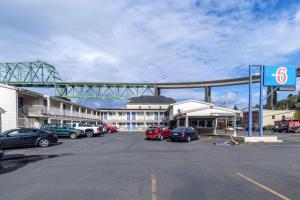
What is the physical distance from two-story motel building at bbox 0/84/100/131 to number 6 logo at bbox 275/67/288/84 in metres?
26.8

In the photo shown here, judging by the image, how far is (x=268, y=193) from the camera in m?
7.72

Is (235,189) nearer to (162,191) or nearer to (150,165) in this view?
(162,191)

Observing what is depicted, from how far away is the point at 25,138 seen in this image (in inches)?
878

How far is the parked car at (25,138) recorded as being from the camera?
2156 cm

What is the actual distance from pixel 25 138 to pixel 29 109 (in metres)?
17.6

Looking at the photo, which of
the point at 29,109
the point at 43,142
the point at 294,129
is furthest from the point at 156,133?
the point at 294,129

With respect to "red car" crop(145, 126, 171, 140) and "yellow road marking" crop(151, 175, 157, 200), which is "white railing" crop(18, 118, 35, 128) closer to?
"red car" crop(145, 126, 171, 140)

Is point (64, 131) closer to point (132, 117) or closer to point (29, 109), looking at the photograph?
point (29, 109)

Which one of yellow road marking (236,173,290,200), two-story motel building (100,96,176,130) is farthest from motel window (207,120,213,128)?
yellow road marking (236,173,290,200)

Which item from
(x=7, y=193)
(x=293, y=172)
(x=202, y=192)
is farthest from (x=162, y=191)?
(x=293, y=172)

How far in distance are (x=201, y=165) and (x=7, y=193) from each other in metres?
7.47

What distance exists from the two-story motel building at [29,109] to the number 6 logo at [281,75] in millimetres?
26768

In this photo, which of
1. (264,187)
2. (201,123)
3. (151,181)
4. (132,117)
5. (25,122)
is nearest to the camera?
(264,187)

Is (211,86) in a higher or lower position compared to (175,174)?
higher
